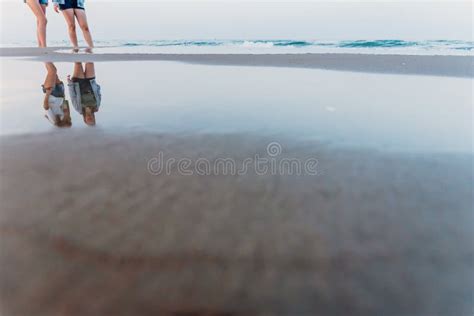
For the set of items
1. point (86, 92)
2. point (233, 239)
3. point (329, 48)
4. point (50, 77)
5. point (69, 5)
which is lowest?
point (233, 239)

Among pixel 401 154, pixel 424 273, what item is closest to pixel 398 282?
pixel 424 273

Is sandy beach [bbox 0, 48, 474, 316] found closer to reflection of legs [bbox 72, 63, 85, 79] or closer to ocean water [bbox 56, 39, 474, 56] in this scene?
reflection of legs [bbox 72, 63, 85, 79]

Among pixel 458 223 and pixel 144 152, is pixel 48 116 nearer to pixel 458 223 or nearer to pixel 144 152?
pixel 144 152

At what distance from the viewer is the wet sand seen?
0.86 meters

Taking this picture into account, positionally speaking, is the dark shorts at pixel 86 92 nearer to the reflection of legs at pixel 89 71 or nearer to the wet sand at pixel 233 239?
the reflection of legs at pixel 89 71

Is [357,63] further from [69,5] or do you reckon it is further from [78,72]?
[69,5]

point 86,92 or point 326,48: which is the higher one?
point 326,48

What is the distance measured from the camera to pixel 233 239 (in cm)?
106

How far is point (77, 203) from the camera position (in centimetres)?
125

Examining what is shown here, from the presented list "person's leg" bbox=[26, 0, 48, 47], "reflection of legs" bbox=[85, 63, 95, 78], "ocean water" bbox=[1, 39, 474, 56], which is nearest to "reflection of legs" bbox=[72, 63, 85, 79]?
"reflection of legs" bbox=[85, 63, 95, 78]

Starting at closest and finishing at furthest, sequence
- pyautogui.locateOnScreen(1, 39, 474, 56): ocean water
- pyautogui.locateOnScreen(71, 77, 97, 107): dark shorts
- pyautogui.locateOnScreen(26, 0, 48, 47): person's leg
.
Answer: pyautogui.locateOnScreen(71, 77, 97, 107): dark shorts
pyautogui.locateOnScreen(26, 0, 48, 47): person's leg
pyautogui.locateOnScreen(1, 39, 474, 56): ocean water

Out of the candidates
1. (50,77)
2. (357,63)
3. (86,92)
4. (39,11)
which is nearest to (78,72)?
(50,77)

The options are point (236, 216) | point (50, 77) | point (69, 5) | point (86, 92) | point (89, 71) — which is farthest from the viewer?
point (69, 5)

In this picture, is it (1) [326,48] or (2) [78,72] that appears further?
(1) [326,48]
